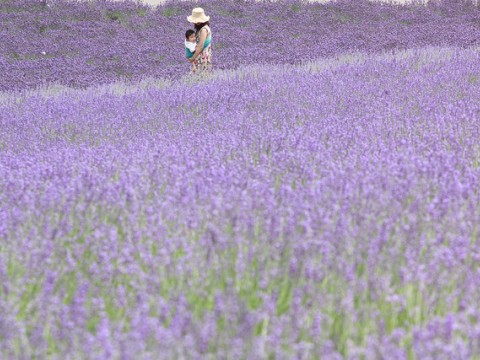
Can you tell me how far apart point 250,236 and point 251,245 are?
0.08m

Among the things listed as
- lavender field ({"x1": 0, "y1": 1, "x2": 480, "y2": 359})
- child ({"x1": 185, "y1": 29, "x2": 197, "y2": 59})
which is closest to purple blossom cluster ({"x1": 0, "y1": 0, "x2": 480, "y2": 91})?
child ({"x1": 185, "y1": 29, "x2": 197, "y2": 59})

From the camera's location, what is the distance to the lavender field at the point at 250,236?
1.72 meters

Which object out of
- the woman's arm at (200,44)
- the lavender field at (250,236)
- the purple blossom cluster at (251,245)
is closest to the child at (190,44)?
the woman's arm at (200,44)

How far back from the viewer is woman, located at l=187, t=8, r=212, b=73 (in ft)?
26.2

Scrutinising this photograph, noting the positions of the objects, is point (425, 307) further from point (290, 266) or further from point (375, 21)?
point (375, 21)

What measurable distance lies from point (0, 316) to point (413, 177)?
5.43 feet

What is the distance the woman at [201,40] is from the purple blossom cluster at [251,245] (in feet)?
12.4

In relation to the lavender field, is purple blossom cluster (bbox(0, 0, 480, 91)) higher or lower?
higher

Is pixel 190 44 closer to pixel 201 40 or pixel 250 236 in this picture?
pixel 201 40

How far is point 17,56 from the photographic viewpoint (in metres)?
11.4

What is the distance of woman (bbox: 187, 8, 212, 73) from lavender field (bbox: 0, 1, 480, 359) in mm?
3073

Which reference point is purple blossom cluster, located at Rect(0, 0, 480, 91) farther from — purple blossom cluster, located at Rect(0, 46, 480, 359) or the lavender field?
purple blossom cluster, located at Rect(0, 46, 480, 359)

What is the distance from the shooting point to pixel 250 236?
2.29 m

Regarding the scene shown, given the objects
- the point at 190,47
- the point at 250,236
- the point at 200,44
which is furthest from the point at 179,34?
the point at 250,236
